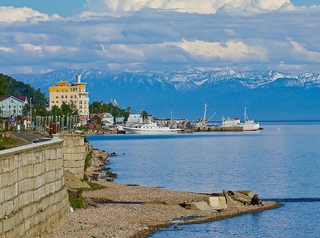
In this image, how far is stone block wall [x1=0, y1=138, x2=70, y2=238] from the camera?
81.7ft

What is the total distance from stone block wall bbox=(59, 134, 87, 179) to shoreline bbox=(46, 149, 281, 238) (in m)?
2.64

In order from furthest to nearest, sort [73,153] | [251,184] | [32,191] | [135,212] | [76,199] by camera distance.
A: [251,184]
[73,153]
[76,199]
[135,212]
[32,191]

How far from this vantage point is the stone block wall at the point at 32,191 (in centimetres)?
2491

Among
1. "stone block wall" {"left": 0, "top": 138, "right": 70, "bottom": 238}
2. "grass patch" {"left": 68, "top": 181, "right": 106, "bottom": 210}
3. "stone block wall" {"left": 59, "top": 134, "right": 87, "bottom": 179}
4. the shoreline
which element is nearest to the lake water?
the shoreline

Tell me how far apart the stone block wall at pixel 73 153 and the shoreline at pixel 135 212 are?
264 centimetres

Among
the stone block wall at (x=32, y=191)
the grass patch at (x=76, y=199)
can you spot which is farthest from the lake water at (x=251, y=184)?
the grass patch at (x=76, y=199)

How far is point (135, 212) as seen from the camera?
1658 inches

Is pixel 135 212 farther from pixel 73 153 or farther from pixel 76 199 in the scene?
pixel 73 153

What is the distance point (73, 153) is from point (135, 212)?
15.1 metres

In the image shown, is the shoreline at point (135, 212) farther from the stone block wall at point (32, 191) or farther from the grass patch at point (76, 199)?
the stone block wall at point (32, 191)

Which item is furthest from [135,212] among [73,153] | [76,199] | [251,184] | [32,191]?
[251,184]

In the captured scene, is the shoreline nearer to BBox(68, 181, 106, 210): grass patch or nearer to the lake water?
BBox(68, 181, 106, 210): grass patch

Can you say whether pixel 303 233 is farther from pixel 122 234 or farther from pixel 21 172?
pixel 21 172

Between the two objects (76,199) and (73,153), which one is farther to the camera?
(73,153)
